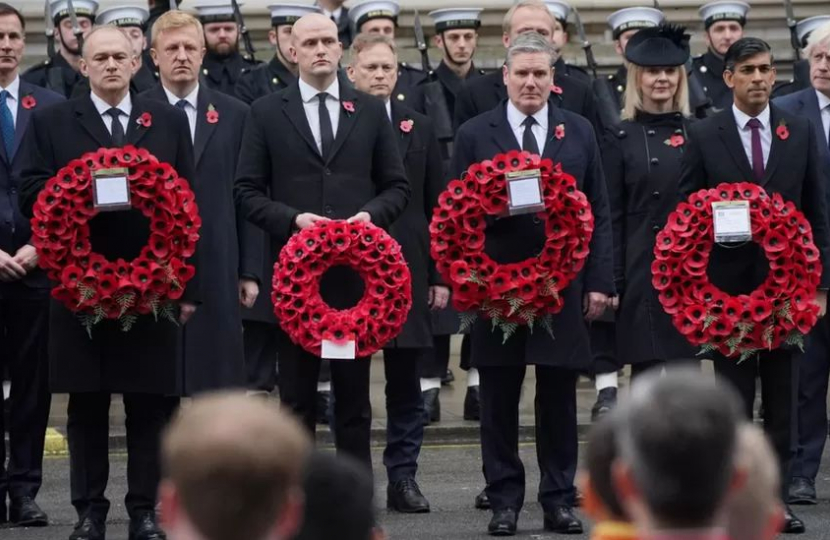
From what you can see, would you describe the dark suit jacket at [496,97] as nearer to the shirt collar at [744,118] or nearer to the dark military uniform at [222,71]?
the dark military uniform at [222,71]

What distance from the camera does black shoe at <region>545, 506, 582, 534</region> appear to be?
8.83 meters

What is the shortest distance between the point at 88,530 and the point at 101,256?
3.75 feet

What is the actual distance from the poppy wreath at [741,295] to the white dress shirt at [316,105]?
1.62 m

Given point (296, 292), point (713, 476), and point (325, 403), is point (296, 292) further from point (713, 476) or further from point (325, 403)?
point (713, 476)

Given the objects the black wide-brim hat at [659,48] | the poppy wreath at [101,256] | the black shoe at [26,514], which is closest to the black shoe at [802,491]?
the black wide-brim hat at [659,48]

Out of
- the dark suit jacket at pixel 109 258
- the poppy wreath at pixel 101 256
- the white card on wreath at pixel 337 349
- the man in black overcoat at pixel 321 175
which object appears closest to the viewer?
the poppy wreath at pixel 101 256

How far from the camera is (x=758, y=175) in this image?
912cm

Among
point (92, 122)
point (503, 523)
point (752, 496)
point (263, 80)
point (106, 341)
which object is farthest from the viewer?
point (263, 80)

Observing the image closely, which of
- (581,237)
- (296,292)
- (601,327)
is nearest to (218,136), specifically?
(296,292)

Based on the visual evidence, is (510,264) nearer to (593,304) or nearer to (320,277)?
(593,304)

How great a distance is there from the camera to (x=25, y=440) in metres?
9.31

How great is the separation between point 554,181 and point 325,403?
3.77 meters

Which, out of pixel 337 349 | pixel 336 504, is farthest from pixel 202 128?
pixel 336 504

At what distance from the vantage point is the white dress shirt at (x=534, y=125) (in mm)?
9172
